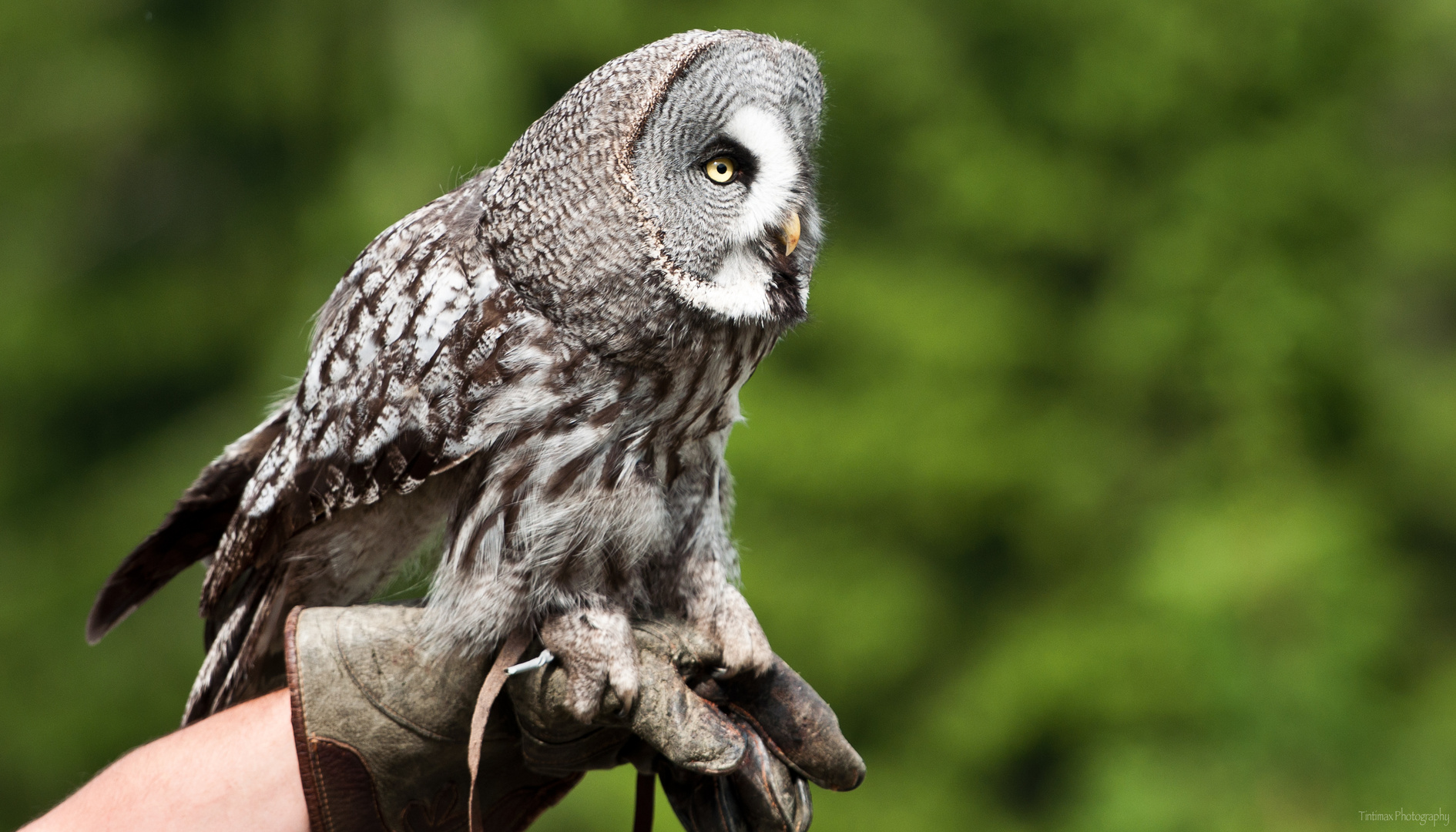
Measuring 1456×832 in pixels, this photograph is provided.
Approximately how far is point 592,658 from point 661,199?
0.58 m

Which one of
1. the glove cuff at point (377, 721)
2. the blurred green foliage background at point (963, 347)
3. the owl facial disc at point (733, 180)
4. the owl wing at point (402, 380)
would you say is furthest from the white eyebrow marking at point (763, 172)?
the blurred green foliage background at point (963, 347)

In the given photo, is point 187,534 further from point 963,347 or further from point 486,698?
point 963,347

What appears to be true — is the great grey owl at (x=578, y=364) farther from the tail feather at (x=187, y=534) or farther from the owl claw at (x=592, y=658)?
the tail feather at (x=187, y=534)

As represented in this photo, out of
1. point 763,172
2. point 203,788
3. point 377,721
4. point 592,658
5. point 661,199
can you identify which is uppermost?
point 763,172

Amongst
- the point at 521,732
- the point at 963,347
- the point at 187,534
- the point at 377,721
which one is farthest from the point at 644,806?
the point at 963,347

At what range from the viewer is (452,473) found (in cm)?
160

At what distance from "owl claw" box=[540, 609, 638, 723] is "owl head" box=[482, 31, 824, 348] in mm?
378

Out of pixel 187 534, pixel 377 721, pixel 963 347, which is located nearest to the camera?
pixel 377 721

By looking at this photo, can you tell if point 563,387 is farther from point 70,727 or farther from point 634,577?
point 70,727

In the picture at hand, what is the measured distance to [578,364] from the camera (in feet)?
4.90

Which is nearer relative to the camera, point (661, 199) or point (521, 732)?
point (661, 199)

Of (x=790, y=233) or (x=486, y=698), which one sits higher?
(x=790, y=233)

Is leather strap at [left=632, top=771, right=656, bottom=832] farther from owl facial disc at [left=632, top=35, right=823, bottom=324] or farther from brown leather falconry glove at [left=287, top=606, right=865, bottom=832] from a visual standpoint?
owl facial disc at [left=632, top=35, right=823, bottom=324]

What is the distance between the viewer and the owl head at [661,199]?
1467 mm
